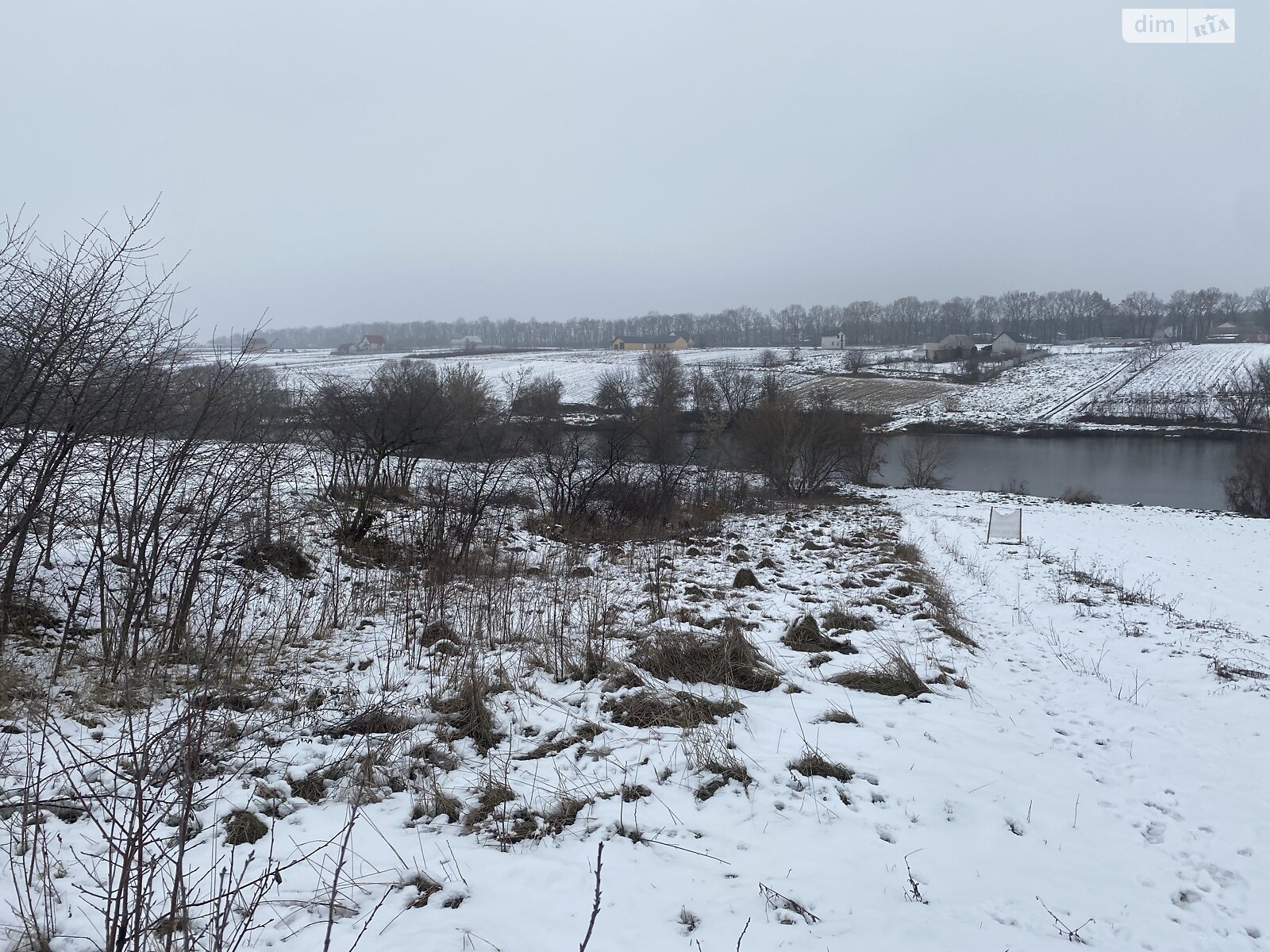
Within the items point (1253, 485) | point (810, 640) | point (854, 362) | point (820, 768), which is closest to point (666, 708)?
point (820, 768)

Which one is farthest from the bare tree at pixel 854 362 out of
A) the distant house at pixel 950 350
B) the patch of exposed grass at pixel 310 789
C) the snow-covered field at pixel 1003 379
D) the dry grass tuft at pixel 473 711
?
A: the patch of exposed grass at pixel 310 789

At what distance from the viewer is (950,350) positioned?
80688mm

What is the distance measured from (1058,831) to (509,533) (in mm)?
9944

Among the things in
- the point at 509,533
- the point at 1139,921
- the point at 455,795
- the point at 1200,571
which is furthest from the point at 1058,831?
the point at 1200,571

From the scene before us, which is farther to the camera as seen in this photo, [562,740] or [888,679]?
Answer: [888,679]

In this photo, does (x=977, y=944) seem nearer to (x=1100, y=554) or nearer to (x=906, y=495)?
(x=1100, y=554)

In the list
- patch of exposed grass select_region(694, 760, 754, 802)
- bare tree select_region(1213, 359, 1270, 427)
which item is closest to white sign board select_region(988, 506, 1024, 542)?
patch of exposed grass select_region(694, 760, 754, 802)

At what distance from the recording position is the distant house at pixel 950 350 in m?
77.9

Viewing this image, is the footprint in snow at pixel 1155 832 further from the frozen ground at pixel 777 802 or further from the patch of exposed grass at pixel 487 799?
the patch of exposed grass at pixel 487 799

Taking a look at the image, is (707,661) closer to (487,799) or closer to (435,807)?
(487,799)

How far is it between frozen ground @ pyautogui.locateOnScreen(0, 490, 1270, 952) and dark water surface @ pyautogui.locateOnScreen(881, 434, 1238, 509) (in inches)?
1132

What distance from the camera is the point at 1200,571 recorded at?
1240 centimetres

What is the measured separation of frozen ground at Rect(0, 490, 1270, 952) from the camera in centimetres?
284

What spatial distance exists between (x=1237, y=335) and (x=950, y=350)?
147 ft
